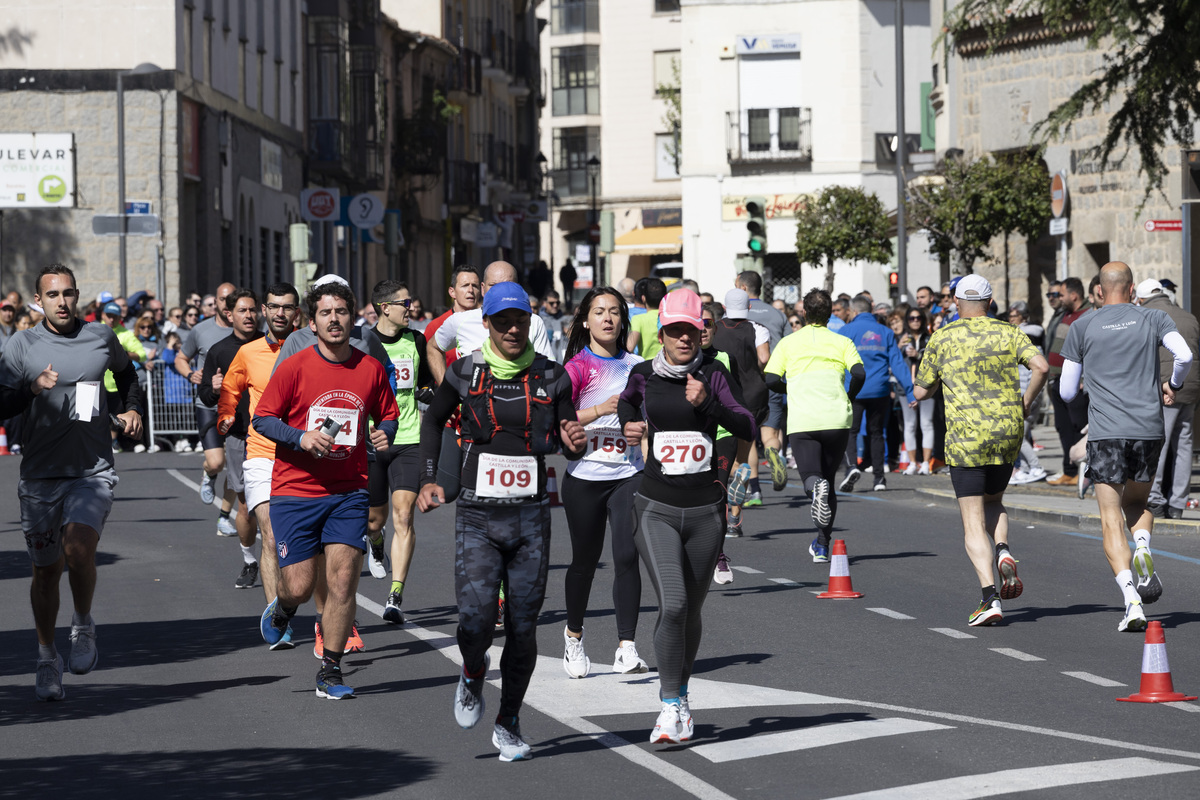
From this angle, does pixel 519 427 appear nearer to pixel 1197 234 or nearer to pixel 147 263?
pixel 1197 234

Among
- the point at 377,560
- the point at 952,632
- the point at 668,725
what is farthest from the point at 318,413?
Answer: the point at 377,560

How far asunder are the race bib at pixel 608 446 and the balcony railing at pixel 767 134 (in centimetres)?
4494

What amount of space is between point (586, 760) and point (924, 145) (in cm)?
3807

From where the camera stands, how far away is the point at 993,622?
38.0 ft

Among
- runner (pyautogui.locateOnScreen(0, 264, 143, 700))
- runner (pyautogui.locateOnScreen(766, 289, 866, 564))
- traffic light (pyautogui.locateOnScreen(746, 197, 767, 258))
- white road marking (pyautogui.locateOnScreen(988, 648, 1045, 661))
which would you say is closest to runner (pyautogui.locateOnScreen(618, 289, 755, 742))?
white road marking (pyautogui.locateOnScreen(988, 648, 1045, 661))

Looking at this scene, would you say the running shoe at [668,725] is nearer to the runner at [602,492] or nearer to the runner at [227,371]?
the runner at [602,492]

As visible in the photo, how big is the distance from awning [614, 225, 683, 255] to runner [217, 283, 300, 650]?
62.5 m

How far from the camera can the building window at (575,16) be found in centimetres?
9156

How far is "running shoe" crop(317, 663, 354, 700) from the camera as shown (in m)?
9.36

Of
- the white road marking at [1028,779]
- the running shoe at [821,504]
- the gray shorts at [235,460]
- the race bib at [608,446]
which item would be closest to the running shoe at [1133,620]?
the race bib at [608,446]

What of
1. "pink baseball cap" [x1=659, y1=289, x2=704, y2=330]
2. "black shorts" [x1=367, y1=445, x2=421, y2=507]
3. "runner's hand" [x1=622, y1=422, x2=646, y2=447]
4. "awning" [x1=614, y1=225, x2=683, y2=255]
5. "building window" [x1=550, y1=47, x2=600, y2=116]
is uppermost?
"building window" [x1=550, y1=47, x2=600, y2=116]

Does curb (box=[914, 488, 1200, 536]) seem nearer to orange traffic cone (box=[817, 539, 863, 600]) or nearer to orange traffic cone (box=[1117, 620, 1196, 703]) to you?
orange traffic cone (box=[817, 539, 863, 600])

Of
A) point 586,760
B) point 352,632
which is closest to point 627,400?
point 586,760

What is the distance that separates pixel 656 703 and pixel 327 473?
1.77 m
